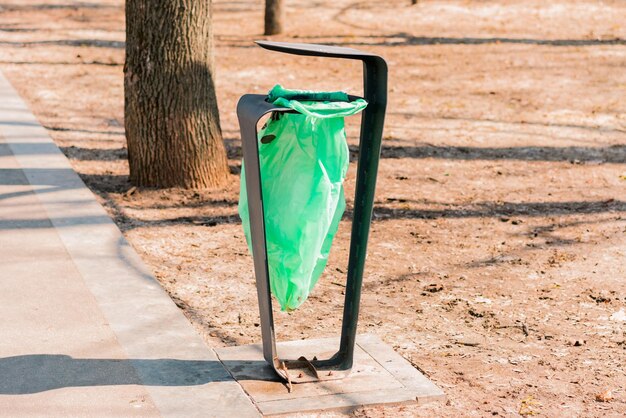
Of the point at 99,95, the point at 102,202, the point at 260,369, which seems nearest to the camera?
the point at 260,369

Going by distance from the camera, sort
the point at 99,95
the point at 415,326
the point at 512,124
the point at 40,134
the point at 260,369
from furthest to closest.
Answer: the point at 99,95
the point at 512,124
the point at 40,134
the point at 415,326
the point at 260,369

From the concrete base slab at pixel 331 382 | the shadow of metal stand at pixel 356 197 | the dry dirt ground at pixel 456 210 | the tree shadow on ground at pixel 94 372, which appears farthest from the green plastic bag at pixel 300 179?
the dry dirt ground at pixel 456 210

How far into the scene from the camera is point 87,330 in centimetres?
468

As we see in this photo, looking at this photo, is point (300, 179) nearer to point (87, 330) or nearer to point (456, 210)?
point (87, 330)

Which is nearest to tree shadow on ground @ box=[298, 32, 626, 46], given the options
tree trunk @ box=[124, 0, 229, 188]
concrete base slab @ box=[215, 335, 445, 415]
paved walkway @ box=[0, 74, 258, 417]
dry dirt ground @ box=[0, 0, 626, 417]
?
dry dirt ground @ box=[0, 0, 626, 417]

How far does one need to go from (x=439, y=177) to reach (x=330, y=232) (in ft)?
13.0

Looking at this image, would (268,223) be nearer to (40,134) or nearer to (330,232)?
(330,232)

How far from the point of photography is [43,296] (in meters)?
5.12

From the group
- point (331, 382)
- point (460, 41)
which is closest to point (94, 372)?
point (331, 382)

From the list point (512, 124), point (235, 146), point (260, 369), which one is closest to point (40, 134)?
point (235, 146)

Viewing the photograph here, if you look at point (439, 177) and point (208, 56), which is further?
point (439, 177)

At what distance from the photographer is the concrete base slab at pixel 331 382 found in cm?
400

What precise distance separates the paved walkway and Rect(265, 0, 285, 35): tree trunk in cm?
926

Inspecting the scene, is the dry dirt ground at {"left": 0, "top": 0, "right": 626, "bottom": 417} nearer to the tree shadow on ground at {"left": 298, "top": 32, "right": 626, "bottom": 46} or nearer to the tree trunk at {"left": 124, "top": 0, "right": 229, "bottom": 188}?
the tree shadow on ground at {"left": 298, "top": 32, "right": 626, "bottom": 46}
